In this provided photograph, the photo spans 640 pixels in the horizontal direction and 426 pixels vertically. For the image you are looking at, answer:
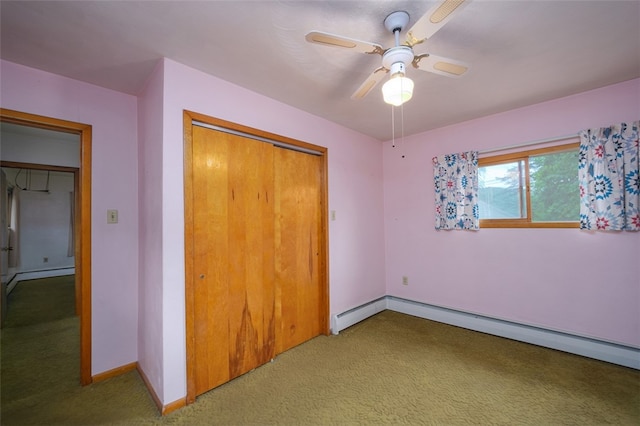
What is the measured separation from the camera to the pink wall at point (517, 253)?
229 centimetres

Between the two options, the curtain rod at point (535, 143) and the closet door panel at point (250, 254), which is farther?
the curtain rod at point (535, 143)

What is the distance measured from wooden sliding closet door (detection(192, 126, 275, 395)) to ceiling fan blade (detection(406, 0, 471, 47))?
1.52 metres

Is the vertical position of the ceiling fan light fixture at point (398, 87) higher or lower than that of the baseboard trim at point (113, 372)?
higher

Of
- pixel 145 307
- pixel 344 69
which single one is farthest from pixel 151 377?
pixel 344 69

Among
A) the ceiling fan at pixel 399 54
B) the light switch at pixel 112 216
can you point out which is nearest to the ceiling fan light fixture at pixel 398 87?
the ceiling fan at pixel 399 54

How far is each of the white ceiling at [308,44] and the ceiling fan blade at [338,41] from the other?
229mm

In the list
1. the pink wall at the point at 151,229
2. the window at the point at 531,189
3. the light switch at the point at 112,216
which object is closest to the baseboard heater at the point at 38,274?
the light switch at the point at 112,216

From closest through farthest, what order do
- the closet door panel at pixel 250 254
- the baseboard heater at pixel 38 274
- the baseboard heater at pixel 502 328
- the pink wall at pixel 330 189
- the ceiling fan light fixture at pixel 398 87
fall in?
the ceiling fan light fixture at pixel 398 87, the pink wall at pixel 330 189, the closet door panel at pixel 250 254, the baseboard heater at pixel 502 328, the baseboard heater at pixel 38 274

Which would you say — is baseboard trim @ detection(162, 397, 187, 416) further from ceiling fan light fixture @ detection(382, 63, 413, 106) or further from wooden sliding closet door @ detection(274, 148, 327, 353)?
ceiling fan light fixture @ detection(382, 63, 413, 106)

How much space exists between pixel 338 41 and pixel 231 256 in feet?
5.57

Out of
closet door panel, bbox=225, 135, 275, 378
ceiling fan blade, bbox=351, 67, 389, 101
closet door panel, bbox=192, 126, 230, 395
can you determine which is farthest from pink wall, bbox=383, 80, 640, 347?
closet door panel, bbox=192, 126, 230, 395

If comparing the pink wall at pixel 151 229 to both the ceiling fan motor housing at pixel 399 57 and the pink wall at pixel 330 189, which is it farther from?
the ceiling fan motor housing at pixel 399 57

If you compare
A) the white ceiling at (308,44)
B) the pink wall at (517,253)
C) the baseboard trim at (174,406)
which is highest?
the white ceiling at (308,44)

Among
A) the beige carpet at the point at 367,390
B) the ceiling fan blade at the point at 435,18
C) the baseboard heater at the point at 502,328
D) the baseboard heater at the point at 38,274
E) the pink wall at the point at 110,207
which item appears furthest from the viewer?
the baseboard heater at the point at 38,274
